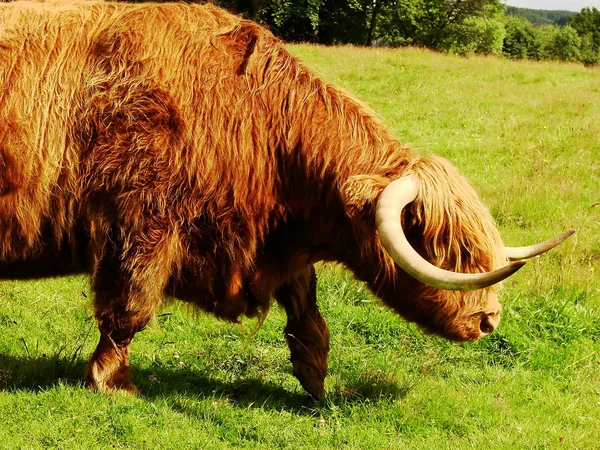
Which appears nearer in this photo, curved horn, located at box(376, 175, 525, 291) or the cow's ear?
curved horn, located at box(376, 175, 525, 291)

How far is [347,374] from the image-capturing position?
5496 millimetres

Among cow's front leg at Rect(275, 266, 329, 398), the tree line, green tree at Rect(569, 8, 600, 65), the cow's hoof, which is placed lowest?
the cow's hoof

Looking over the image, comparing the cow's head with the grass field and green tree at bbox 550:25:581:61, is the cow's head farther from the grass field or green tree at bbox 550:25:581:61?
green tree at bbox 550:25:581:61

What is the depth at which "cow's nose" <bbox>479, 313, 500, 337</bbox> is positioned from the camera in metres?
4.48

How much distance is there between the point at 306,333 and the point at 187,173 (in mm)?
1492

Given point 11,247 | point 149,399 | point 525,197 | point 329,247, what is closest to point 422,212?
point 329,247

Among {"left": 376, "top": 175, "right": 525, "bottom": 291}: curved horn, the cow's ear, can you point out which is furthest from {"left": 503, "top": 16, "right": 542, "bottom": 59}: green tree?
{"left": 376, "top": 175, "right": 525, "bottom": 291}: curved horn

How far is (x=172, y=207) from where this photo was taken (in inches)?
169

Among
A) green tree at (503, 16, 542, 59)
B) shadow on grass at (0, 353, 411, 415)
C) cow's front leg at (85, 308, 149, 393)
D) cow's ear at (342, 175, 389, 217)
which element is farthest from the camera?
green tree at (503, 16, 542, 59)

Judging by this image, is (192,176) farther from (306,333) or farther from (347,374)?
(347,374)

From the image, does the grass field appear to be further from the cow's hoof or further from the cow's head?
the cow's head

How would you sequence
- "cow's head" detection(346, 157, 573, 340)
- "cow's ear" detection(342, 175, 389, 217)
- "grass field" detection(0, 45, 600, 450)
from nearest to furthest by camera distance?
"cow's head" detection(346, 157, 573, 340) < "cow's ear" detection(342, 175, 389, 217) < "grass field" detection(0, 45, 600, 450)

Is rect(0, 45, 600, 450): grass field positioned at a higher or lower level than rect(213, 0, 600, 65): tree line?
lower

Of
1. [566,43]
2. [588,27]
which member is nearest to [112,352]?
[566,43]
